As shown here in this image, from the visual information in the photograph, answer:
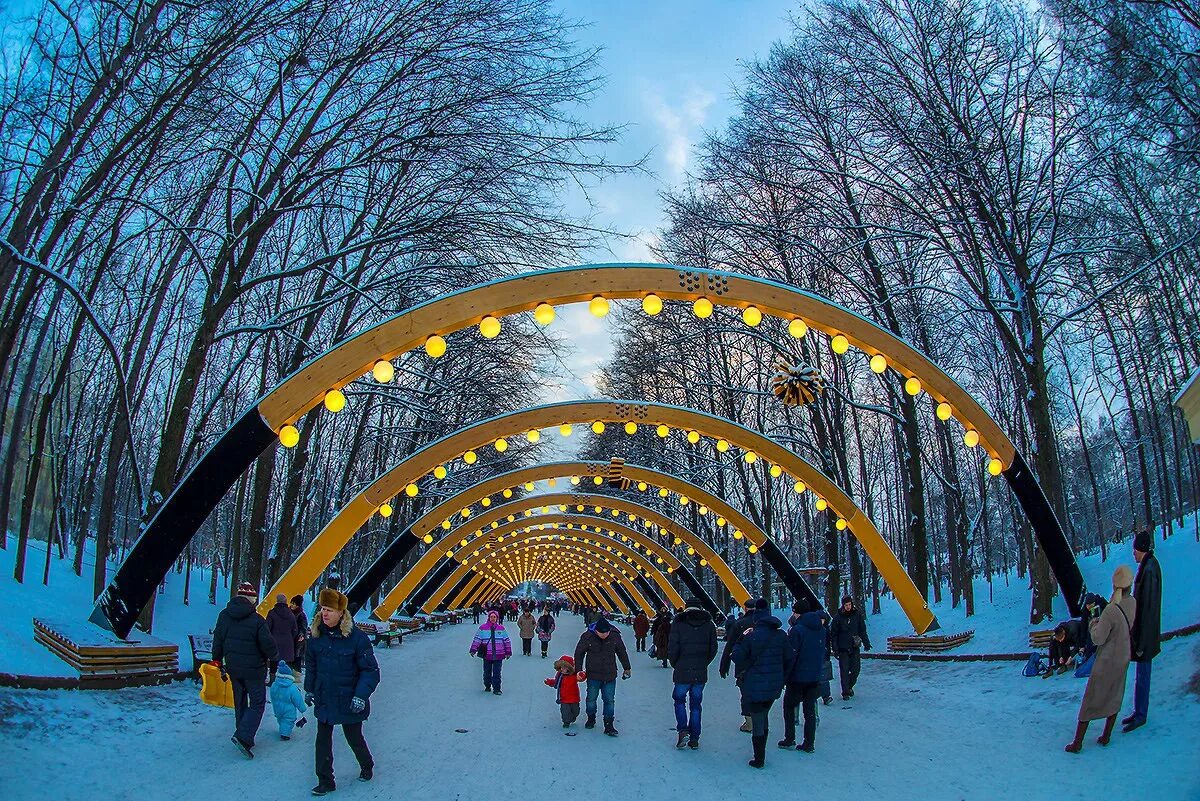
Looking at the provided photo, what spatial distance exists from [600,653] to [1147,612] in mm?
5666

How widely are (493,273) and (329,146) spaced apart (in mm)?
3283

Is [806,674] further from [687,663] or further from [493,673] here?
[493,673]

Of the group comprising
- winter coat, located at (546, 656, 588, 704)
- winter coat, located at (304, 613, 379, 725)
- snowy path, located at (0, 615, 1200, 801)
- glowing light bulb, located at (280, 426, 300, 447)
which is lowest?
snowy path, located at (0, 615, 1200, 801)

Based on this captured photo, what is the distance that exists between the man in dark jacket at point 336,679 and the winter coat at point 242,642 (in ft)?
4.67

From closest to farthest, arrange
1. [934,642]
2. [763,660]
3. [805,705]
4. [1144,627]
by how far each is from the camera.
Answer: [1144,627]
[763,660]
[805,705]
[934,642]

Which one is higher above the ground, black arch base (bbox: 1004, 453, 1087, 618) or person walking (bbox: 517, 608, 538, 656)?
black arch base (bbox: 1004, 453, 1087, 618)

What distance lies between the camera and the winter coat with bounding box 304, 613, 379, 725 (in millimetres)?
6332

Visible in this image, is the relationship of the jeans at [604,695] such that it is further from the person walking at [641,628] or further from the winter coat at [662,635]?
the person walking at [641,628]

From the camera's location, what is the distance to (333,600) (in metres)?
6.49

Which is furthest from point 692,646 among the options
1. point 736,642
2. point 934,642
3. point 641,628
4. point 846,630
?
point 641,628

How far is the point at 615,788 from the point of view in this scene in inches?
258

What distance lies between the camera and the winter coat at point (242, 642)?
7629mm

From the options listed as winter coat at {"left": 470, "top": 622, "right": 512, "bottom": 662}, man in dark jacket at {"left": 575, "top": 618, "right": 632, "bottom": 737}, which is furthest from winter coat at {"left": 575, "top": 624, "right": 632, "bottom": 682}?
winter coat at {"left": 470, "top": 622, "right": 512, "bottom": 662}

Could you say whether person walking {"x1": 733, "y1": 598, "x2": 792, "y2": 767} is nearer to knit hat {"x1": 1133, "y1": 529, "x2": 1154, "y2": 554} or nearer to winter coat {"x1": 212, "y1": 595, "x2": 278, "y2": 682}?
knit hat {"x1": 1133, "y1": 529, "x2": 1154, "y2": 554}
